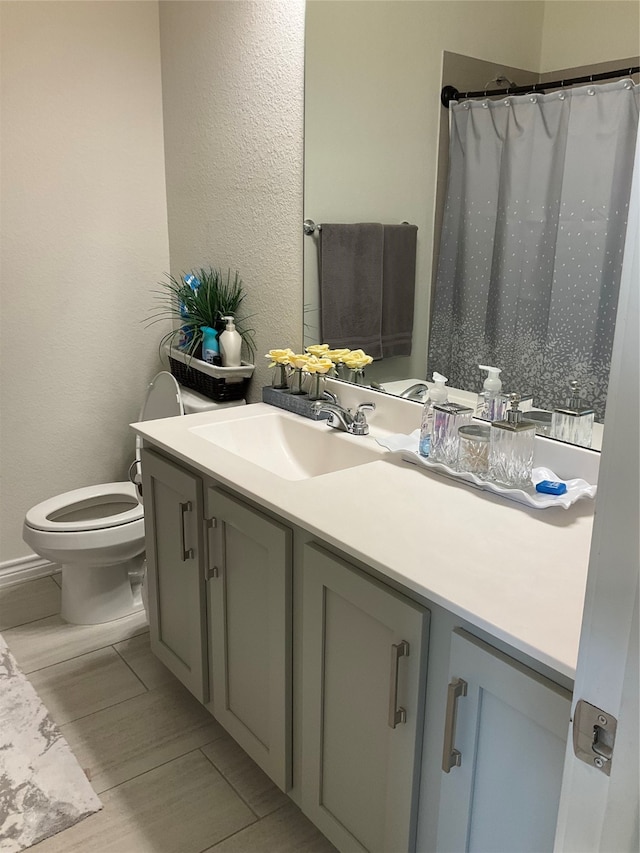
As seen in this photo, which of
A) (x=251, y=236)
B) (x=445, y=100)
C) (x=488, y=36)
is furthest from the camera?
(x=251, y=236)

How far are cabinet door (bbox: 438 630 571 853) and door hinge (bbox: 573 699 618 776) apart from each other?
12.6 inches

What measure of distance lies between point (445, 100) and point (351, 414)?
86 cm

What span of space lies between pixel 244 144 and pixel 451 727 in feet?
6.42

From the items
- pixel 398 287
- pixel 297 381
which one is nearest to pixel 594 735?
pixel 398 287

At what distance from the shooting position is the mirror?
4.78ft

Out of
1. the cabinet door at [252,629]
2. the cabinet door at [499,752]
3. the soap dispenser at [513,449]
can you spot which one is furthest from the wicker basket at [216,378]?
the cabinet door at [499,752]

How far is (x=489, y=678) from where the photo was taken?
1.03 meters

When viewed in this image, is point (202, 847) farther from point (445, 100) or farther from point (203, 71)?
point (203, 71)

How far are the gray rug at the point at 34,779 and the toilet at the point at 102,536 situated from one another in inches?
17.1

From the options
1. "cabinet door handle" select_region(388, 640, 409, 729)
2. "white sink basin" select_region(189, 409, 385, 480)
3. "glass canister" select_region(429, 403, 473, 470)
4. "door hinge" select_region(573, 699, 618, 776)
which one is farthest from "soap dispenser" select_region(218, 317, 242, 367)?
"door hinge" select_region(573, 699, 618, 776)

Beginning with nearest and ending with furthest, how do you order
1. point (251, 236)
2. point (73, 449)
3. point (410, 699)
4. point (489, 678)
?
point (489, 678) → point (410, 699) → point (251, 236) → point (73, 449)

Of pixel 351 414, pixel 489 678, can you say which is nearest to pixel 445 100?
pixel 351 414

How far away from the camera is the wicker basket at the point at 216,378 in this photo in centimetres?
238

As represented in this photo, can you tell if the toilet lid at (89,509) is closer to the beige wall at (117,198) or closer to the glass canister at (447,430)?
the beige wall at (117,198)
